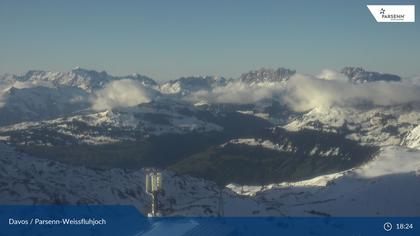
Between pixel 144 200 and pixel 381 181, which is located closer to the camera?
pixel 144 200

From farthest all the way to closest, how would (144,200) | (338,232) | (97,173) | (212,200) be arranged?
(97,173) < (144,200) < (212,200) < (338,232)

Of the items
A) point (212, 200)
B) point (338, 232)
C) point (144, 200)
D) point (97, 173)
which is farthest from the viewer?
point (97, 173)

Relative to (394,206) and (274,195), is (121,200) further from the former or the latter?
(394,206)

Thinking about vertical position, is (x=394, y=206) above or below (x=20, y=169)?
below

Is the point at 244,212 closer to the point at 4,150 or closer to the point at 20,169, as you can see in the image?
the point at 20,169

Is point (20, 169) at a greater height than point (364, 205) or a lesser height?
greater

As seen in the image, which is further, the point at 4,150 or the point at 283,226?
the point at 4,150

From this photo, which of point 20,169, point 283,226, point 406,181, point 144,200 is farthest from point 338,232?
point 20,169

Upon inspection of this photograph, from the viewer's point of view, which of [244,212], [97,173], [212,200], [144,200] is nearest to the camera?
[244,212]

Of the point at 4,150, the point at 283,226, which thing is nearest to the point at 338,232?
the point at 283,226
